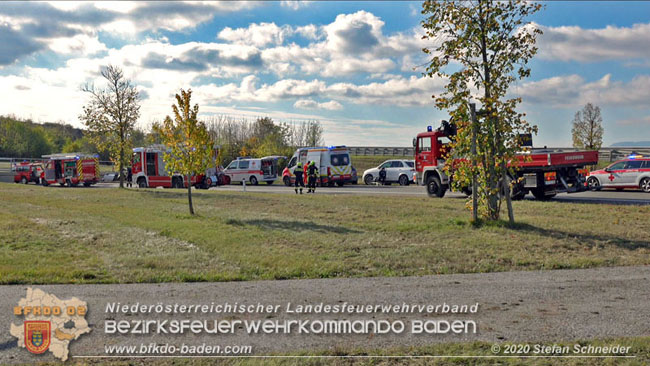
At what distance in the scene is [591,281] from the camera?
7.16 meters

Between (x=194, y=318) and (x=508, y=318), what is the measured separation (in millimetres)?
3297

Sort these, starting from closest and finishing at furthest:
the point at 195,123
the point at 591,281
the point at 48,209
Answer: the point at 591,281 < the point at 195,123 < the point at 48,209

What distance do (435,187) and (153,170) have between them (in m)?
18.9

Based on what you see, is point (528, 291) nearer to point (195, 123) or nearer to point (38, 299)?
point (38, 299)

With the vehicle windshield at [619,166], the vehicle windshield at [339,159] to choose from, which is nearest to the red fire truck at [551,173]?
the vehicle windshield at [619,166]

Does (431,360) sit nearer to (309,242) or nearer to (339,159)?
(309,242)

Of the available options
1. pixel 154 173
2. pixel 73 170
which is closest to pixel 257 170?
pixel 154 173

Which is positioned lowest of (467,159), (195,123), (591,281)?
(591,281)

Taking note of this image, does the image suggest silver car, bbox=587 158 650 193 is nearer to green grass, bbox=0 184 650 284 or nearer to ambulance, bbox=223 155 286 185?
green grass, bbox=0 184 650 284

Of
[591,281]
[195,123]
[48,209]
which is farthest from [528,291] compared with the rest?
[48,209]

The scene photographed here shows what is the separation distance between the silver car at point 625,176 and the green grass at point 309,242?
877 cm

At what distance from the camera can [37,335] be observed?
5035 millimetres

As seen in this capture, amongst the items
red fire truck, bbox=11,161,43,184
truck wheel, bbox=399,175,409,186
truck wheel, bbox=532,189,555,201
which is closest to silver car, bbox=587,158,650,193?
truck wheel, bbox=532,189,555,201

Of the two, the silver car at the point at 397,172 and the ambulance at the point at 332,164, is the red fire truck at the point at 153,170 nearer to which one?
the ambulance at the point at 332,164
